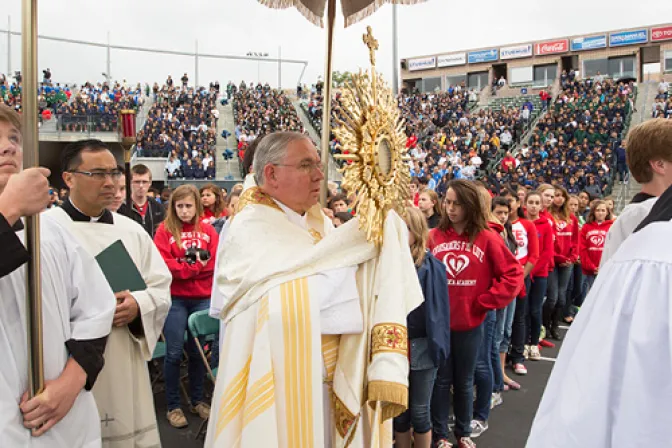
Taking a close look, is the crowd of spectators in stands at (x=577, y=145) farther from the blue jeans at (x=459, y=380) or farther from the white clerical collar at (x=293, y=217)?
the white clerical collar at (x=293, y=217)

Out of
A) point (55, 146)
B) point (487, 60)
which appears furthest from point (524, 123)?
point (55, 146)

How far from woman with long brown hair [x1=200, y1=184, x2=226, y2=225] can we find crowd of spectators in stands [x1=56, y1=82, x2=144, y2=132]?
10762 mm

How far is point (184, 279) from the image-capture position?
4480mm

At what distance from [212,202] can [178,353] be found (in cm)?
261

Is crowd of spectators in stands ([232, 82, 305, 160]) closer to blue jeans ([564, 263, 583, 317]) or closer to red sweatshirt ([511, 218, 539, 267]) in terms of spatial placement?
blue jeans ([564, 263, 583, 317])

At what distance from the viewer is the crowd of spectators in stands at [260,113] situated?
26469mm

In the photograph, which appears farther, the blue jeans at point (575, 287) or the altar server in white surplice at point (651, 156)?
the blue jeans at point (575, 287)

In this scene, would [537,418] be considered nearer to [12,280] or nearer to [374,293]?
[374,293]

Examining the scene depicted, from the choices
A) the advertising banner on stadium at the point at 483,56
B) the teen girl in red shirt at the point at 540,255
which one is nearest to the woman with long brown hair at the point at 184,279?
the teen girl in red shirt at the point at 540,255

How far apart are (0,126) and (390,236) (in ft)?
4.72

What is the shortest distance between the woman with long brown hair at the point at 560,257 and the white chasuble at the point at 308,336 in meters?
5.10

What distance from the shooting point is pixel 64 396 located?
1833 mm

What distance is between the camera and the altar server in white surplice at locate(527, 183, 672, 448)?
1.11 metres

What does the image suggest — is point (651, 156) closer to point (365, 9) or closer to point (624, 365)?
point (624, 365)
